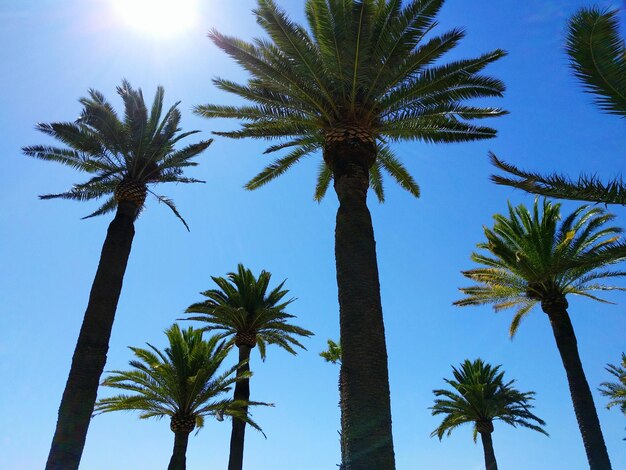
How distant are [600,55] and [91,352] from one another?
1188 cm

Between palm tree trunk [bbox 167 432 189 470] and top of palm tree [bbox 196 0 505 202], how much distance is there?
14.6 m

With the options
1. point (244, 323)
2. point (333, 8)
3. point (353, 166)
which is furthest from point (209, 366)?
point (333, 8)

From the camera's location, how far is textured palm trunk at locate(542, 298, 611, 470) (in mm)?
16250

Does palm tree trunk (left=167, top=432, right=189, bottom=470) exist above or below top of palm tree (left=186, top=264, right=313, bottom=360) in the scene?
below

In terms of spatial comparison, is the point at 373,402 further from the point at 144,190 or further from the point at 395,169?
the point at 144,190

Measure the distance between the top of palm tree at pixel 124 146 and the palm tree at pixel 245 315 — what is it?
9723 millimetres

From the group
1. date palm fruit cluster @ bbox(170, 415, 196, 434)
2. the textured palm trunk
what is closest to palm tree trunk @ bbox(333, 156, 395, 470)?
the textured palm trunk

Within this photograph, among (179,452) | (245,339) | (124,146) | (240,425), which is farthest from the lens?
(245,339)

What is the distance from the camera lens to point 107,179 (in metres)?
16.2

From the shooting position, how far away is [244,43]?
39.3ft

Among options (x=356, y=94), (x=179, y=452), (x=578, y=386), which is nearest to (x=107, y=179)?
(x=356, y=94)

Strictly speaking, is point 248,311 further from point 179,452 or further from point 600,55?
point 600,55

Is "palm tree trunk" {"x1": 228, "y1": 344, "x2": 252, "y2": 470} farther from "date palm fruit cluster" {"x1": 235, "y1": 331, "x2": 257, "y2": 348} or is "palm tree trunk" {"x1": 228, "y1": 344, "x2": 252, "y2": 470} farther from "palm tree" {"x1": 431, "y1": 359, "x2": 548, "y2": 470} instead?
"palm tree" {"x1": 431, "y1": 359, "x2": 548, "y2": 470}

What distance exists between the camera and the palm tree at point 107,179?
11711mm
